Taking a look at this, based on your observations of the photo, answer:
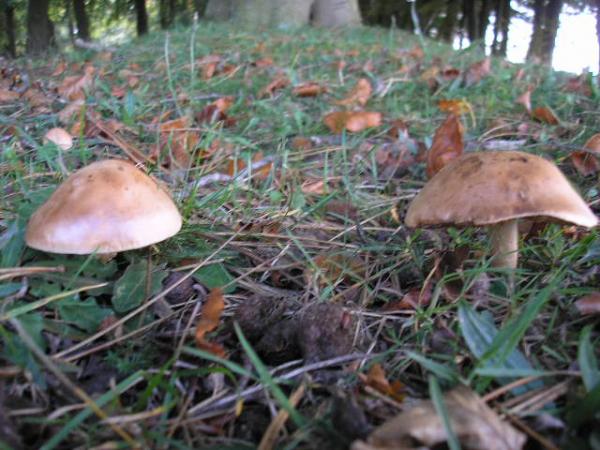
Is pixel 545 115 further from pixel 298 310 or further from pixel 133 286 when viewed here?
pixel 133 286

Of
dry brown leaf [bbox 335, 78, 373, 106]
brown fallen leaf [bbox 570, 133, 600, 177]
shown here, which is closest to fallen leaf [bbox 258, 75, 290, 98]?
dry brown leaf [bbox 335, 78, 373, 106]

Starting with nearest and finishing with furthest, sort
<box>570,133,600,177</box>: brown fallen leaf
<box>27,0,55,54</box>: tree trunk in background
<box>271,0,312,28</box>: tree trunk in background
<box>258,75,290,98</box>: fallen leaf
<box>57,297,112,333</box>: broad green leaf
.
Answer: <box>57,297,112,333</box>: broad green leaf, <box>570,133,600,177</box>: brown fallen leaf, <box>258,75,290,98</box>: fallen leaf, <box>271,0,312,28</box>: tree trunk in background, <box>27,0,55,54</box>: tree trunk in background

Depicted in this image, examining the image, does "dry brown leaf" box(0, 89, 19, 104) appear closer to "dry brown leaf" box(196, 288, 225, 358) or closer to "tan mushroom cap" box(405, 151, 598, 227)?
"dry brown leaf" box(196, 288, 225, 358)

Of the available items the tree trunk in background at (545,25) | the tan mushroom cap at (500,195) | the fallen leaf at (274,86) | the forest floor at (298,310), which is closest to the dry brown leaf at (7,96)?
the forest floor at (298,310)

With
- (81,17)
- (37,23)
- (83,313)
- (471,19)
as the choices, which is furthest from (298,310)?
(81,17)

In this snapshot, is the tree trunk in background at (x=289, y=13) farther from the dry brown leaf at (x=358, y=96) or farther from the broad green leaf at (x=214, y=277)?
the broad green leaf at (x=214, y=277)

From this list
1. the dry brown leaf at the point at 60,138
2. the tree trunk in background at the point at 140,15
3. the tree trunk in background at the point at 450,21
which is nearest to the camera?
the dry brown leaf at the point at 60,138

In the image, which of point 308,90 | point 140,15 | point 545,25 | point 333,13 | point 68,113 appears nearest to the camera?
point 68,113
